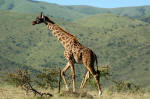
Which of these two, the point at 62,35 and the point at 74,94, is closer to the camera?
the point at 74,94

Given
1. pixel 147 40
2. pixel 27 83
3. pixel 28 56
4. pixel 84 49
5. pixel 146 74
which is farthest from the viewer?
pixel 147 40

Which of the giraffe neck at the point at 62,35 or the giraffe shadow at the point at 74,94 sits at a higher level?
the giraffe neck at the point at 62,35

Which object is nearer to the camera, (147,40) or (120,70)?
(120,70)

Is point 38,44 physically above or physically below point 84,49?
below

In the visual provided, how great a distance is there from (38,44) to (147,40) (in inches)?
2475

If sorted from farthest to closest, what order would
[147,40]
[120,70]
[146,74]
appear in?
[147,40] < [120,70] < [146,74]

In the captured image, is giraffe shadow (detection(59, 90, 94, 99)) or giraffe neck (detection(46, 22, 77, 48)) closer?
giraffe shadow (detection(59, 90, 94, 99))

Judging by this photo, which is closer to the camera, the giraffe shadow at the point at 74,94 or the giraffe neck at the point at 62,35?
the giraffe shadow at the point at 74,94

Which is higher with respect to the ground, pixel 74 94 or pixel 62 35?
pixel 62 35

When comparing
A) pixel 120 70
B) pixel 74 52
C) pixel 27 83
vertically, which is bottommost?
pixel 120 70

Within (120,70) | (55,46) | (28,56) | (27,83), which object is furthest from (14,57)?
(27,83)

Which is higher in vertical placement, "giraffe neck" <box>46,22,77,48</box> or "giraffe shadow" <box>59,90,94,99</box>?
"giraffe neck" <box>46,22,77,48</box>

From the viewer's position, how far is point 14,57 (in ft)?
559

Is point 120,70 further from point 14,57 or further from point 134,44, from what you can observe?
point 14,57
